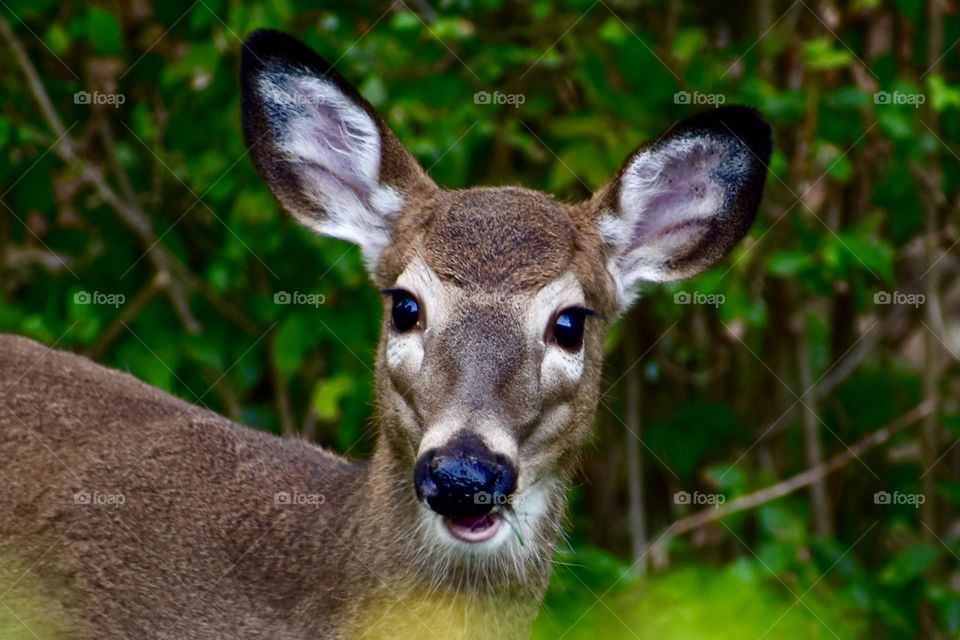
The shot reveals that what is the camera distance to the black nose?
13.8 ft

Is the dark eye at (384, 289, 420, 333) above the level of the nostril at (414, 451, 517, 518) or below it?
above

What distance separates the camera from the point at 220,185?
7.94m

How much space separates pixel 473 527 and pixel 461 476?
39 cm

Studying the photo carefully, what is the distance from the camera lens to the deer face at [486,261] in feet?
14.9

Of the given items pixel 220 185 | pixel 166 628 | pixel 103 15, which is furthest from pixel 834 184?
pixel 166 628

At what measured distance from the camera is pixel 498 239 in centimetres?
496

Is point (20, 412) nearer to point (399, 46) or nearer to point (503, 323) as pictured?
point (503, 323)

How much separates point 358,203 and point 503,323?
1.10 m

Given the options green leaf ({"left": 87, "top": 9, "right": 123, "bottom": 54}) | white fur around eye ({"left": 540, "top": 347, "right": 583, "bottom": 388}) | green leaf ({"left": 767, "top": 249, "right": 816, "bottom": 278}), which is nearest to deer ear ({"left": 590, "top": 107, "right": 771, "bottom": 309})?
white fur around eye ({"left": 540, "top": 347, "right": 583, "bottom": 388})

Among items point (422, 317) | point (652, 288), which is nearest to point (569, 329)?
point (422, 317)

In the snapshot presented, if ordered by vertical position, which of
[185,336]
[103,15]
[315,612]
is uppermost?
[103,15]

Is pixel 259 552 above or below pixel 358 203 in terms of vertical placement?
below

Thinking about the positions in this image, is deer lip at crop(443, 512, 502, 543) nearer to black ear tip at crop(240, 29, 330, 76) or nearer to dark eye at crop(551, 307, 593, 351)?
dark eye at crop(551, 307, 593, 351)

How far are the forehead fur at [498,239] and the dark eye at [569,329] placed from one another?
129 millimetres
